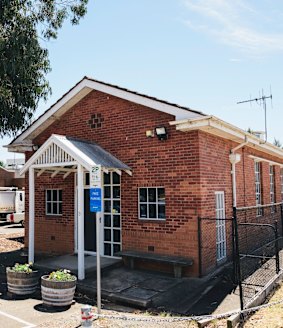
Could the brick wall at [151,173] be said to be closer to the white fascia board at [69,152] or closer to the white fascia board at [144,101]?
the white fascia board at [144,101]

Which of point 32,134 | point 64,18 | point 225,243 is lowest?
point 225,243

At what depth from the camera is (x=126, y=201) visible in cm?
1020

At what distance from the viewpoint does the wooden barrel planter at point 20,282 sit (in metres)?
7.61

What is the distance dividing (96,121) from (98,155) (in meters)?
1.81

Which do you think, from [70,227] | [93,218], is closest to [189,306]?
[93,218]

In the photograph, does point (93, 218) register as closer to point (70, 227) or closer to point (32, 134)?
point (70, 227)

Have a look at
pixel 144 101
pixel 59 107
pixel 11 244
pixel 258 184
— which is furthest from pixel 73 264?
pixel 258 184

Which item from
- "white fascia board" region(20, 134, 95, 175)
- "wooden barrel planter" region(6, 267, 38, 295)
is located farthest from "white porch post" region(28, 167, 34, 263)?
"wooden barrel planter" region(6, 267, 38, 295)

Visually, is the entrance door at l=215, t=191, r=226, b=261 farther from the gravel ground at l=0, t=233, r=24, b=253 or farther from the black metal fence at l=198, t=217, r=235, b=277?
the gravel ground at l=0, t=233, r=24, b=253

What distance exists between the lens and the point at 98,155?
384 inches

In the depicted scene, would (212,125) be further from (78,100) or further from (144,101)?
(78,100)

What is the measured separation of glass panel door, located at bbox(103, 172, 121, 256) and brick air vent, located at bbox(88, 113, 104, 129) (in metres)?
1.63

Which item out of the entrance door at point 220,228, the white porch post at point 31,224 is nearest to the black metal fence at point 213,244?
the entrance door at point 220,228

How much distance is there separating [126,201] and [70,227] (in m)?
2.47
